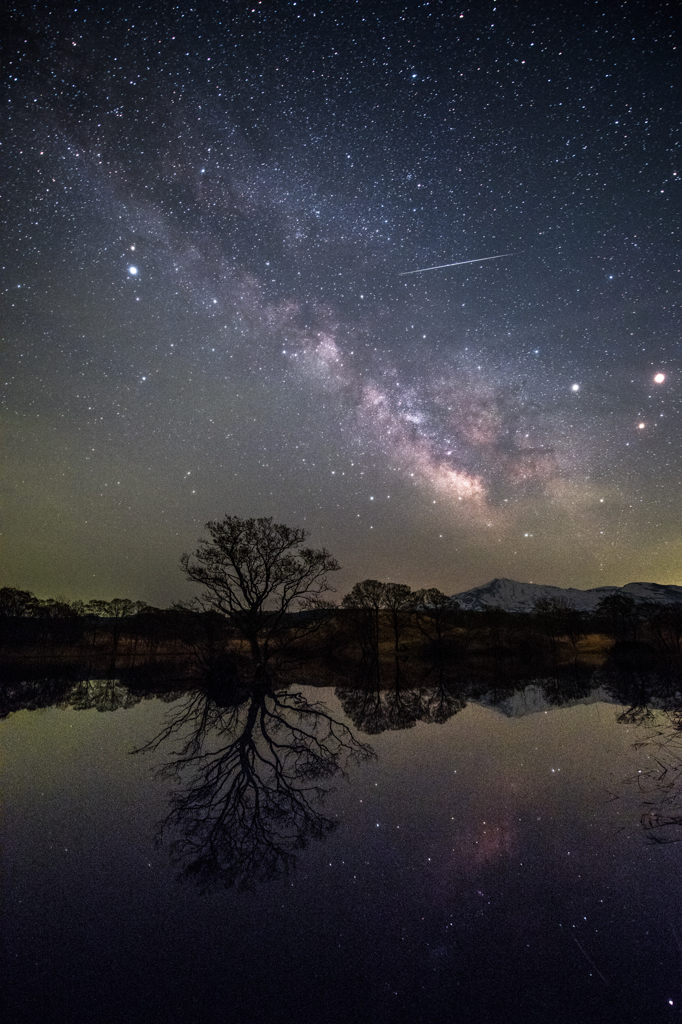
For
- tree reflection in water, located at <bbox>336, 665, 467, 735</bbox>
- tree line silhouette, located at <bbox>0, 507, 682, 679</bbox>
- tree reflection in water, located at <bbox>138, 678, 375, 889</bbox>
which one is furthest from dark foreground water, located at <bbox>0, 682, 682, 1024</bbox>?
tree line silhouette, located at <bbox>0, 507, 682, 679</bbox>

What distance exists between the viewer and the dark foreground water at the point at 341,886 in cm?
331

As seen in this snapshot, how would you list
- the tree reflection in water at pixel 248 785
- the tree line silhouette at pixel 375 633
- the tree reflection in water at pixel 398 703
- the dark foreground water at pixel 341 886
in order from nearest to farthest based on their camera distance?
1. the dark foreground water at pixel 341 886
2. the tree reflection in water at pixel 248 785
3. the tree reflection in water at pixel 398 703
4. the tree line silhouette at pixel 375 633

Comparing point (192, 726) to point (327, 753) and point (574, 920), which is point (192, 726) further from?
point (574, 920)

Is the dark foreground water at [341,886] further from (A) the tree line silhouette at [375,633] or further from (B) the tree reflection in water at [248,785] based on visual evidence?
(A) the tree line silhouette at [375,633]

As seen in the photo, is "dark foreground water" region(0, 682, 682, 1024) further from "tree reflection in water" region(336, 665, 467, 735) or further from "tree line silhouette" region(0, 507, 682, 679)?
"tree line silhouette" region(0, 507, 682, 679)

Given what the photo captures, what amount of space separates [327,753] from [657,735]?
8363 mm

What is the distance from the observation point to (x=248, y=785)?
7441mm

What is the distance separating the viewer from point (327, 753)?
30.9 feet

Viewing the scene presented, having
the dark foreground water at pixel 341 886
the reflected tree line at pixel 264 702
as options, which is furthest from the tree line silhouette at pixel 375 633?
the dark foreground water at pixel 341 886

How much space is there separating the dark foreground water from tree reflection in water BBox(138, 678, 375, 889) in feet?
0.16

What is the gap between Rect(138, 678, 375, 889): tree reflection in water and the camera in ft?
17.3

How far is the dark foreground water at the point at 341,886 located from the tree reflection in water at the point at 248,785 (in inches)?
1.9

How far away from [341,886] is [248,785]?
3.21 m

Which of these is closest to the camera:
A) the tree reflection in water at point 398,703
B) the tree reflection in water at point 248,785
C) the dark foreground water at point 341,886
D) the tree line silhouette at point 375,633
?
the dark foreground water at point 341,886
